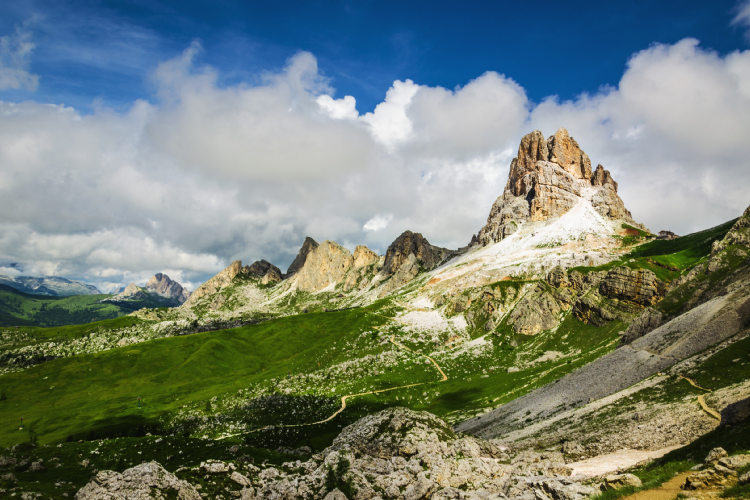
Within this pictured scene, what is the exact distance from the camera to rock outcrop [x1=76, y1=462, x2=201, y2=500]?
34.0 m

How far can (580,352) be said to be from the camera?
453ft

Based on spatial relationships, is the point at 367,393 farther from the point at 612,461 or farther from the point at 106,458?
the point at 612,461

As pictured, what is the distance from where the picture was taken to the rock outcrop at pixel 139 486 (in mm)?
34031

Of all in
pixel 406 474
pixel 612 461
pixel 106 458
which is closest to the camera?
pixel 612 461

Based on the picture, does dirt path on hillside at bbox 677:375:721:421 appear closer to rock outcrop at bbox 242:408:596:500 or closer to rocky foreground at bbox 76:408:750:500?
rocky foreground at bbox 76:408:750:500

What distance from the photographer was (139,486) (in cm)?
3519

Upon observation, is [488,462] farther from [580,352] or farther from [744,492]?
[580,352]

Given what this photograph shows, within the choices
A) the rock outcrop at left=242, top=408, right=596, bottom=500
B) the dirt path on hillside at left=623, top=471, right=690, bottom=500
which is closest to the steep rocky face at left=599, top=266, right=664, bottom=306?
the rock outcrop at left=242, top=408, right=596, bottom=500

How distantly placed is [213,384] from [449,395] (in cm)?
11416

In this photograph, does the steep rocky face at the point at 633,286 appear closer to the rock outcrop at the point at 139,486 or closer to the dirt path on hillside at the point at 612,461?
the dirt path on hillside at the point at 612,461

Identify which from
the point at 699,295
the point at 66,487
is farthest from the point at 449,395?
the point at 66,487

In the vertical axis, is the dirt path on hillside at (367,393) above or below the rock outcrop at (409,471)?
below

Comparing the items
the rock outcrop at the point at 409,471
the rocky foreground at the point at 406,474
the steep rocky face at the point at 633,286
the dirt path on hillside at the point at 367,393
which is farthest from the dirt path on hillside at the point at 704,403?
the steep rocky face at the point at 633,286

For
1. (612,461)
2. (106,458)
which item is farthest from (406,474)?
(106,458)
